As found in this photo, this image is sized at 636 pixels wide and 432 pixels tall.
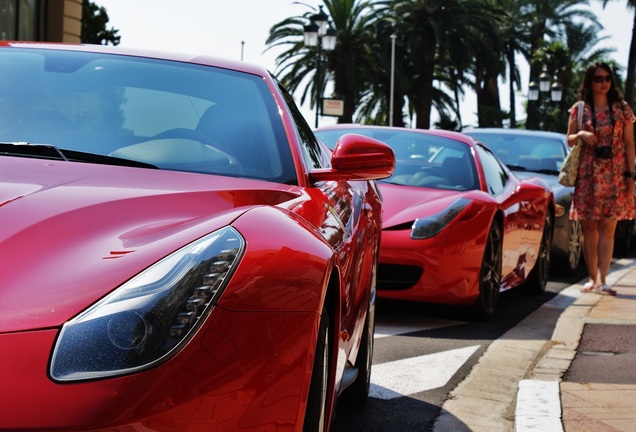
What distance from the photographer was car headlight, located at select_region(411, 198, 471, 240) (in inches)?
299

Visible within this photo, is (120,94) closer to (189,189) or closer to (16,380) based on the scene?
(189,189)

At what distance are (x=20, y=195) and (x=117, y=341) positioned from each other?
609 millimetres

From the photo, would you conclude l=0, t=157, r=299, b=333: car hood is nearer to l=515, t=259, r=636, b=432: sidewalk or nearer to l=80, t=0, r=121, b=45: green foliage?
l=515, t=259, r=636, b=432: sidewalk

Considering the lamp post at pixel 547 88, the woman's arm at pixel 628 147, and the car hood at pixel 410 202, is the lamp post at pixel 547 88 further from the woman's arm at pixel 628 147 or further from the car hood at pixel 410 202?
the car hood at pixel 410 202

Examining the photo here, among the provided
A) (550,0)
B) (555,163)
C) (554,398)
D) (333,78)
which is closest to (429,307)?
(554,398)

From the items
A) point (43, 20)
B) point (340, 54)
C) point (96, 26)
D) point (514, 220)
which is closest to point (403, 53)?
point (340, 54)

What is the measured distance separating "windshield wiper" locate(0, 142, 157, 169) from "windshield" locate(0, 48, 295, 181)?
0.02m

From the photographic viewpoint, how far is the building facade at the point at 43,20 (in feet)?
53.3

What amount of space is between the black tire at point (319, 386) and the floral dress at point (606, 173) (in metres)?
7.16

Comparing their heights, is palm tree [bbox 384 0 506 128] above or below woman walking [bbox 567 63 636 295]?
above

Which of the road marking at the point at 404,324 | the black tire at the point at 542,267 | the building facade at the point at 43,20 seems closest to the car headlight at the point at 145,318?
the road marking at the point at 404,324

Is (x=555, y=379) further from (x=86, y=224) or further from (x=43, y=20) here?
(x=43, y=20)

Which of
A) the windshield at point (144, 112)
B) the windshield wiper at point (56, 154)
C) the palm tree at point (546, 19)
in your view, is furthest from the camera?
the palm tree at point (546, 19)

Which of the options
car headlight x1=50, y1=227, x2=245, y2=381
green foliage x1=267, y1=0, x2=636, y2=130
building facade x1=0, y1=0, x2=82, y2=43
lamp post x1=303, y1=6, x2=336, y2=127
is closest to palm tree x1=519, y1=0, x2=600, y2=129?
green foliage x1=267, y1=0, x2=636, y2=130
